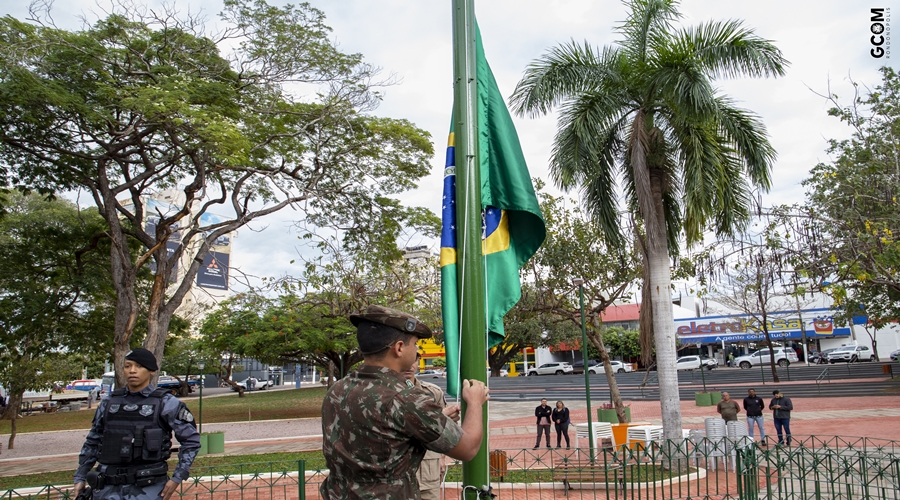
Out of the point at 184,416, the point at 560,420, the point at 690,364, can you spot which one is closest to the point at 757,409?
the point at 560,420

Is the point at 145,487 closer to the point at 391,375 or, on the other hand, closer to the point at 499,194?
the point at 391,375

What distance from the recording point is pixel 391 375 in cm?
249

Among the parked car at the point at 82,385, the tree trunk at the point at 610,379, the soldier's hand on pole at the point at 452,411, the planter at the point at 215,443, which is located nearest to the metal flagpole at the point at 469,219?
the soldier's hand on pole at the point at 452,411

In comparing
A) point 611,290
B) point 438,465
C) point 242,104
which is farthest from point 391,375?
point 611,290

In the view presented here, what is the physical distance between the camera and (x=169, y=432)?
4348mm

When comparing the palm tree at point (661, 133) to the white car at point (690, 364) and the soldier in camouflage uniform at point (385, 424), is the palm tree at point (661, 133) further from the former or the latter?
the white car at point (690, 364)

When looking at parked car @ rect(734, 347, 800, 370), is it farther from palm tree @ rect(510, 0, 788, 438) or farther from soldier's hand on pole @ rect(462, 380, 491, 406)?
soldier's hand on pole @ rect(462, 380, 491, 406)

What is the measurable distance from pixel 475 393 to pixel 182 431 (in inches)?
99.2

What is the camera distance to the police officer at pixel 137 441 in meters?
4.02

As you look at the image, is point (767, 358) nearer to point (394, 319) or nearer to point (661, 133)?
point (661, 133)

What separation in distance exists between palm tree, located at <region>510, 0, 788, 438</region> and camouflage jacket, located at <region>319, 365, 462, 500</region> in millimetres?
9768

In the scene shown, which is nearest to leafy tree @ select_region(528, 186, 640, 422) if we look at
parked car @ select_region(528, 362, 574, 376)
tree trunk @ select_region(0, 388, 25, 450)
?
tree trunk @ select_region(0, 388, 25, 450)

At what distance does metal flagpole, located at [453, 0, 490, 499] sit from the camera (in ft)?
9.75

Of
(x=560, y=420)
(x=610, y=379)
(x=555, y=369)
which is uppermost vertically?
(x=610, y=379)
